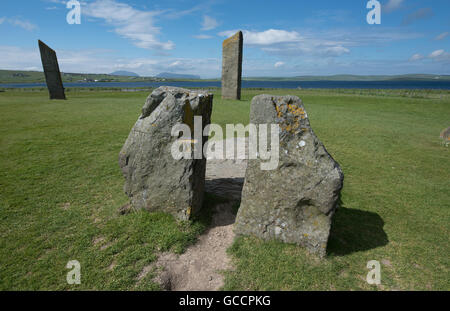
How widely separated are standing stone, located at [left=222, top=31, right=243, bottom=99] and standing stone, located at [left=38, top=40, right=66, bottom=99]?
17186 mm

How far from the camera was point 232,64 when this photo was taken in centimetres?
2416

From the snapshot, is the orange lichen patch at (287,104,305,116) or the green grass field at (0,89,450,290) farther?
the orange lichen patch at (287,104,305,116)

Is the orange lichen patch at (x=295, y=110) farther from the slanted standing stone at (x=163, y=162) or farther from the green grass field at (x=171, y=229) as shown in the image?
the green grass field at (x=171, y=229)

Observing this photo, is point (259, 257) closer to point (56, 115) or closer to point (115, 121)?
point (115, 121)

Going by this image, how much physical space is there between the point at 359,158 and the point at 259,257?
7785 millimetres

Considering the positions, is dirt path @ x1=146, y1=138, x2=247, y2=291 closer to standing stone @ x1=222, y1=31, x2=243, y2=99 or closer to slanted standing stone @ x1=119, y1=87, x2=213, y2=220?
slanted standing stone @ x1=119, y1=87, x2=213, y2=220

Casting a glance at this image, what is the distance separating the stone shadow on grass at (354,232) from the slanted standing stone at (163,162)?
3152 millimetres

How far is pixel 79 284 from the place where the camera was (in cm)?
399

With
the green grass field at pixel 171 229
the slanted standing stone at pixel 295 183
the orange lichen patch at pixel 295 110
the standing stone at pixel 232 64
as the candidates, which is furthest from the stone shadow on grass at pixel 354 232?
the standing stone at pixel 232 64

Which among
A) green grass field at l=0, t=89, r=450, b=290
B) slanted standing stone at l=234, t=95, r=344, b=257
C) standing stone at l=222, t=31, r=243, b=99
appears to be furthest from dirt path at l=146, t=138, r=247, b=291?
standing stone at l=222, t=31, r=243, b=99

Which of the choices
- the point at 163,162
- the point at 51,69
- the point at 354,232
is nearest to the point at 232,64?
the point at 51,69

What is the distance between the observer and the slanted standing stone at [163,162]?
5.18 metres

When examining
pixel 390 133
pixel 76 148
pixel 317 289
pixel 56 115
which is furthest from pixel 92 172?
pixel 390 133

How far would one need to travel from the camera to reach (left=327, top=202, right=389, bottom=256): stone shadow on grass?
4.96 meters
